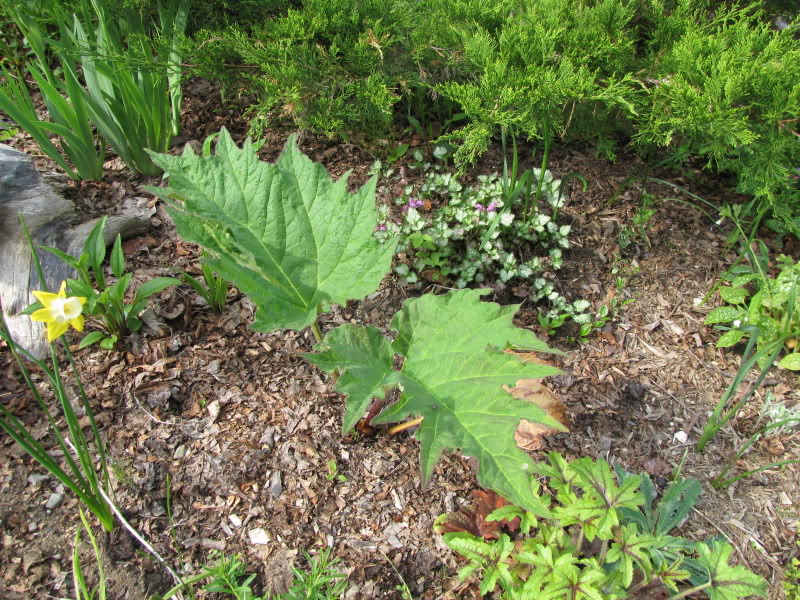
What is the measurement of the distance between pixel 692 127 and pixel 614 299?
0.78 m

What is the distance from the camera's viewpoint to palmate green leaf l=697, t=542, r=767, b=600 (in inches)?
54.2

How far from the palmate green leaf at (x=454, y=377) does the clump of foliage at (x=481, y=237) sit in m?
0.82

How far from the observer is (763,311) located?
7.96ft

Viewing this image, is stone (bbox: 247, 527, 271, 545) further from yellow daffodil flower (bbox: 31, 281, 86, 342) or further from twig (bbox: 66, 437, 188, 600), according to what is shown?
yellow daffodil flower (bbox: 31, 281, 86, 342)

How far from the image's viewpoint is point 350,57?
2.31 m

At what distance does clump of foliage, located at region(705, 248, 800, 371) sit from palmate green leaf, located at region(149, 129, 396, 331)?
165 cm

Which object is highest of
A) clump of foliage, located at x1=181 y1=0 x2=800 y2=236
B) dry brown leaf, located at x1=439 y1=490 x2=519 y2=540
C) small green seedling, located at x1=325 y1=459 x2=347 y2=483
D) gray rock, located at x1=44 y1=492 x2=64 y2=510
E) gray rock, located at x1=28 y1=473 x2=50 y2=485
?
clump of foliage, located at x1=181 y1=0 x2=800 y2=236

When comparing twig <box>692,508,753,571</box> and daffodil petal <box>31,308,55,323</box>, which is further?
twig <box>692,508,753,571</box>

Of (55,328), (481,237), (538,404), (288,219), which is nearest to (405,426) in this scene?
(538,404)

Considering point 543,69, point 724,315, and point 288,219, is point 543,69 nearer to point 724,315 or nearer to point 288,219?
point 288,219

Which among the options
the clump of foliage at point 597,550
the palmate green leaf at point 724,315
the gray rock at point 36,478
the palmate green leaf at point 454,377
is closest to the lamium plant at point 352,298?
the palmate green leaf at point 454,377

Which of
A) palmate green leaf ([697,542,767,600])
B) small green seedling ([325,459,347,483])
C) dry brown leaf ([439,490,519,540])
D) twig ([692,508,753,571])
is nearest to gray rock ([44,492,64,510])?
small green seedling ([325,459,347,483])

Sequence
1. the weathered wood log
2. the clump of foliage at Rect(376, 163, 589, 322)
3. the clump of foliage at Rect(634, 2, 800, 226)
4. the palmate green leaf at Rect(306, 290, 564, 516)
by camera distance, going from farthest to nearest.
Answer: the clump of foliage at Rect(376, 163, 589, 322)
the weathered wood log
the clump of foliage at Rect(634, 2, 800, 226)
the palmate green leaf at Rect(306, 290, 564, 516)

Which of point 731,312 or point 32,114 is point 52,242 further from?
point 731,312
